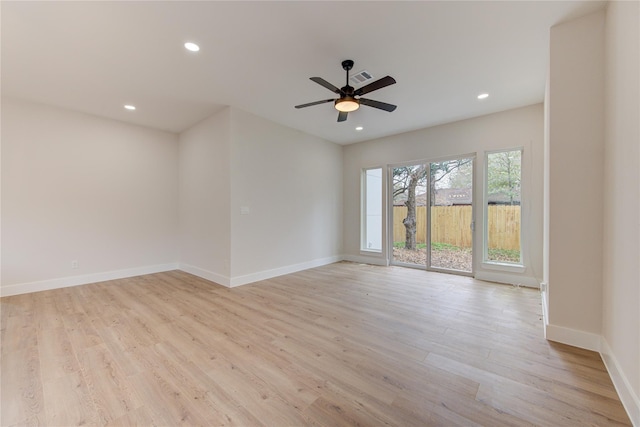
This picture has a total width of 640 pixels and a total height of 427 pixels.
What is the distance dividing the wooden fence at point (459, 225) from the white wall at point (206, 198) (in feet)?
12.1

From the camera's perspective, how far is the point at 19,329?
8.53 feet

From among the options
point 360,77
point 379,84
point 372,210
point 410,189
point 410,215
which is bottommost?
point 410,215

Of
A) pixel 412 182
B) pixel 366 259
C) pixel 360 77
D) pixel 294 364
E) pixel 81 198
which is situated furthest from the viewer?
pixel 366 259

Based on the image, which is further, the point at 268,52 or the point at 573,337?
the point at 268,52

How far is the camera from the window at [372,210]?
6.03 m

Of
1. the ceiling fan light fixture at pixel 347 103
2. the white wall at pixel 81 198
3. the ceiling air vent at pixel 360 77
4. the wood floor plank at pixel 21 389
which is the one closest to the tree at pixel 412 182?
the ceiling air vent at pixel 360 77

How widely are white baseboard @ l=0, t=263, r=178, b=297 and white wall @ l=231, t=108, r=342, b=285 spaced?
224 cm

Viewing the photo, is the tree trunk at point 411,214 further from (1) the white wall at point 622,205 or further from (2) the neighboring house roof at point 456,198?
(1) the white wall at point 622,205

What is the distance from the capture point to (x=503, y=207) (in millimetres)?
4422

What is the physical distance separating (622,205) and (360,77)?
2688 mm

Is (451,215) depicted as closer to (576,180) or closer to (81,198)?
(576,180)

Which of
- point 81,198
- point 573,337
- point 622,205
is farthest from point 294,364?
point 81,198

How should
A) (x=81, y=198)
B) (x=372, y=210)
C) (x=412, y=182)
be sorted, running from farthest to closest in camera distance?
(x=372, y=210) → (x=412, y=182) → (x=81, y=198)

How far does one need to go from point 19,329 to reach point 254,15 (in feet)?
12.7
